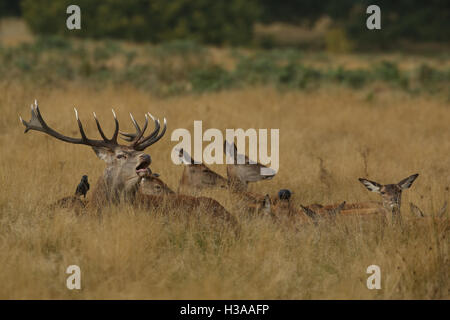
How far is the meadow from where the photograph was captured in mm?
5609

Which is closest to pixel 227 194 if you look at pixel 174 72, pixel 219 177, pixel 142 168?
pixel 219 177

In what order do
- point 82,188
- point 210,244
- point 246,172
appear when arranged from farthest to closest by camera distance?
point 246,172
point 82,188
point 210,244

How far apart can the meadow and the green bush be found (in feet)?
49.9

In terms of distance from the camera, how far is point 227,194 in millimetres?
8141

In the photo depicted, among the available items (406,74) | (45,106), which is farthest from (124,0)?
(45,106)

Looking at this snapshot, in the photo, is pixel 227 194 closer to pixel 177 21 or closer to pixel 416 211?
pixel 416 211

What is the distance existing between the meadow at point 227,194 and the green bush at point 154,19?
49.9 feet

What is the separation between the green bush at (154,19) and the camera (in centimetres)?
3400

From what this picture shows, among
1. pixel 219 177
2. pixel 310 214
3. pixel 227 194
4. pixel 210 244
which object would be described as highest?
pixel 219 177

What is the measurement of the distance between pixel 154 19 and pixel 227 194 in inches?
1111

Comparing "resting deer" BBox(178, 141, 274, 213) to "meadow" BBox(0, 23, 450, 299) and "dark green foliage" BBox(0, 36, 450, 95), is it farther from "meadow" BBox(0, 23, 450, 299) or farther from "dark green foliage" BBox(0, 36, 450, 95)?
"dark green foliage" BBox(0, 36, 450, 95)

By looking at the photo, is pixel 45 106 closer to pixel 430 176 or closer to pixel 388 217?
pixel 430 176

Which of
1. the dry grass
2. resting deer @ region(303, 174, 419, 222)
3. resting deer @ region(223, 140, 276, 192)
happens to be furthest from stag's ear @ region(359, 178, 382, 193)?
resting deer @ region(223, 140, 276, 192)
